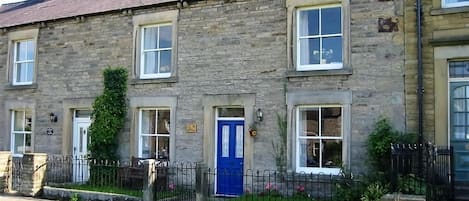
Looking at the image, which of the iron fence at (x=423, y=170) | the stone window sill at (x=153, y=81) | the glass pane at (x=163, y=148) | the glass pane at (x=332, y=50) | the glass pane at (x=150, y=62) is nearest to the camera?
the iron fence at (x=423, y=170)

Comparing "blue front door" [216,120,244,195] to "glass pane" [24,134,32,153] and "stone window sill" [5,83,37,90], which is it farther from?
"glass pane" [24,134,32,153]

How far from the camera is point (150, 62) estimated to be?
1599 cm

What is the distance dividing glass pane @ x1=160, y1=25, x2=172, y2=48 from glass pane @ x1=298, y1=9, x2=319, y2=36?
169 inches

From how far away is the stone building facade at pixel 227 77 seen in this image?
1238cm

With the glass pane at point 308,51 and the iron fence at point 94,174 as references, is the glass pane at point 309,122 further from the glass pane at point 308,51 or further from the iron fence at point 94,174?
the iron fence at point 94,174

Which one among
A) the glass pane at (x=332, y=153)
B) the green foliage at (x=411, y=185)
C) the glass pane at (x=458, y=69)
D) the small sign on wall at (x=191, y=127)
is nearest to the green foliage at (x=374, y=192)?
the green foliage at (x=411, y=185)

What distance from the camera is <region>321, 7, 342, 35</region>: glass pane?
42.5ft

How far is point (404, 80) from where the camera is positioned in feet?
39.0

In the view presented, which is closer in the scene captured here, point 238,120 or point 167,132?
point 238,120

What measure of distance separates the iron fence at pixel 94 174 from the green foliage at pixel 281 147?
11.5 ft

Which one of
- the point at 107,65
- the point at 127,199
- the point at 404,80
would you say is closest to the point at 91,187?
the point at 127,199

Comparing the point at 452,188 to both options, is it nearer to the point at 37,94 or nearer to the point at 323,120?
the point at 323,120

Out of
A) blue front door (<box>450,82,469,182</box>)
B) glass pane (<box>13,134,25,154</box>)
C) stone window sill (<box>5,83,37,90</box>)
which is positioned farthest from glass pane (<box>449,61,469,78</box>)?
glass pane (<box>13,134,25,154</box>)

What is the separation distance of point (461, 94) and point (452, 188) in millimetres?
2247
